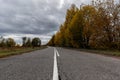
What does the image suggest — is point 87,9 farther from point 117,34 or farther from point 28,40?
point 28,40

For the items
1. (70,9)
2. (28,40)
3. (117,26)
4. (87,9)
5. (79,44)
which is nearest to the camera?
(117,26)

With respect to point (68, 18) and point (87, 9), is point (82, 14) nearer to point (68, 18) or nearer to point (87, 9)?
point (87, 9)

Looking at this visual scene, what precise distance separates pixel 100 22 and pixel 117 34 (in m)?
3.71

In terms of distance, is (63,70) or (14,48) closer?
(63,70)

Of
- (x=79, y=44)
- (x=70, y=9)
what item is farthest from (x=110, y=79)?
(x=70, y=9)

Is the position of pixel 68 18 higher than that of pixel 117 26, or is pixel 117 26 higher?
pixel 68 18

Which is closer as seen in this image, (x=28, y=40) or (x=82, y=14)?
(x=82, y=14)

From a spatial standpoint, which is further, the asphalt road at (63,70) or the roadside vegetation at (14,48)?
the roadside vegetation at (14,48)

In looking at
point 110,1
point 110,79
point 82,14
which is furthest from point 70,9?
point 110,79

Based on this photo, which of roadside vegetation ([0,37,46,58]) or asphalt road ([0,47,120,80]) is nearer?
asphalt road ([0,47,120,80])

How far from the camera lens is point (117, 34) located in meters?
38.5

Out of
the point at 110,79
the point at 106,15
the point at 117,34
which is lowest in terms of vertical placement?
the point at 110,79

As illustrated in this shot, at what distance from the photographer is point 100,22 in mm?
39500

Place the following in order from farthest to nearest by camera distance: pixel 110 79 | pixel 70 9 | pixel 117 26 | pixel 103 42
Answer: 1. pixel 70 9
2. pixel 103 42
3. pixel 117 26
4. pixel 110 79
